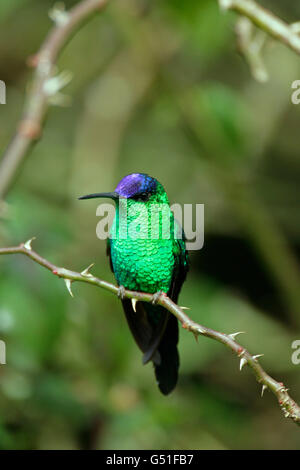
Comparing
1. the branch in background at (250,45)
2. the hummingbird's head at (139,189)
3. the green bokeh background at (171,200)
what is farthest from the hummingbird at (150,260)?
the branch in background at (250,45)

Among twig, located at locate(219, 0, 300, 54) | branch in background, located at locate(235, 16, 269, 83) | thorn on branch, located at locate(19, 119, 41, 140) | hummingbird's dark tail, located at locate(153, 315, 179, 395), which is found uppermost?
branch in background, located at locate(235, 16, 269, 83)

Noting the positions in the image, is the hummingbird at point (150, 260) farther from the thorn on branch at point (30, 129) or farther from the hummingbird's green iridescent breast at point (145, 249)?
the thorn on branch at point (30, 129)

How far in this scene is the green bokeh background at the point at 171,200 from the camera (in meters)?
3.27

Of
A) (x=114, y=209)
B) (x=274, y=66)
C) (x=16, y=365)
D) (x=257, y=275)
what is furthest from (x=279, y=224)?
(x=114, y=209)

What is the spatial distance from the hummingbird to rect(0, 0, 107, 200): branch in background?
0.44 metres

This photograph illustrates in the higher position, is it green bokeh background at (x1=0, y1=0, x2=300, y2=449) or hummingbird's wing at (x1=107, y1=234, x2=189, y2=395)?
green bokeh background at (x1=0, y1=0, x2=300, y2=449)

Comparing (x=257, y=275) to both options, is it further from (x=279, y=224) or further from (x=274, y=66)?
(x=274, y=66)

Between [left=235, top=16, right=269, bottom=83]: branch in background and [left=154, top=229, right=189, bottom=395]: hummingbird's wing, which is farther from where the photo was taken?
[left=235, top=16, right=269, bottom=83]: branch in background

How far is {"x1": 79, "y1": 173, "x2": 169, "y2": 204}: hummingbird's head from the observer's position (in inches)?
65.0

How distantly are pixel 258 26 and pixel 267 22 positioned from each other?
5cm

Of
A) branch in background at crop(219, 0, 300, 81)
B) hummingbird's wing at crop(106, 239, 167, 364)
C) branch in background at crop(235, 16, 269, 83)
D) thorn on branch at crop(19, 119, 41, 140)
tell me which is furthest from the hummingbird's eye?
branch in background at crop(235, 16, 269, 83)

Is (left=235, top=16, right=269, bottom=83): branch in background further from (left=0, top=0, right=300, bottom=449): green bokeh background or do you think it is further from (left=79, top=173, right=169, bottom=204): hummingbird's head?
(left=79, top=173, right=169, bottom=204): hummingbird's head

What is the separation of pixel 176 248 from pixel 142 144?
4254mm

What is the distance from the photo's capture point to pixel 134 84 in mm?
5273
